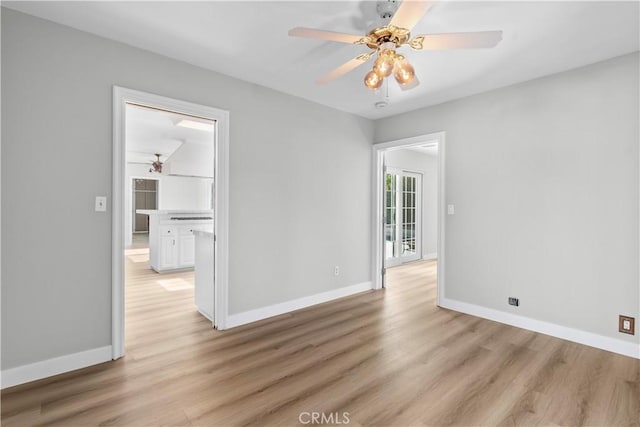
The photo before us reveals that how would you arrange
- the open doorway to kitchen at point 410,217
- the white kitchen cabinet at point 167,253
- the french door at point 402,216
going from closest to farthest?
the open doorway to kitchen at point 410,217
the white kitchen cabinet at point 167,253
the french door at point 402,216

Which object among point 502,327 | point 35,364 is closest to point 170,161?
point 35,364

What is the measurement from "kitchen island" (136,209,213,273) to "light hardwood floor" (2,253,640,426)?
2430 mm

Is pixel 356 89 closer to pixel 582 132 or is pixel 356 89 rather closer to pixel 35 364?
pixel 582 132

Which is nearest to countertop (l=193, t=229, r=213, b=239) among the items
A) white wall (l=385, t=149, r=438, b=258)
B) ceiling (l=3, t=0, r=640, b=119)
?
ceiling (l=3, t=0, r=640, b=119)

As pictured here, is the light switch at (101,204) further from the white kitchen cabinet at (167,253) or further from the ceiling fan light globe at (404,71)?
the white kitchen cabinet at (167,253)

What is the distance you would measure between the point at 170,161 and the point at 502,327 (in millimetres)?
7136

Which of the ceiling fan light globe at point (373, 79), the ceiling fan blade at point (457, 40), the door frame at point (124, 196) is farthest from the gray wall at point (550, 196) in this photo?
the door frame at point (124, 196)

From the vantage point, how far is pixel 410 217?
6977mm

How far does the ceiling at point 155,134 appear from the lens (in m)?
5.02

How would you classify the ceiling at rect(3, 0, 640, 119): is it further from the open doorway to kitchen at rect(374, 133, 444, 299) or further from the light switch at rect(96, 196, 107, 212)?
the open doorway to kitchen at rect(374, 133, 444, 299)

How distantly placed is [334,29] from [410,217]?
5.28 m

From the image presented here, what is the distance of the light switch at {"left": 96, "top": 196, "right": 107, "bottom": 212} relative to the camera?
2379mm

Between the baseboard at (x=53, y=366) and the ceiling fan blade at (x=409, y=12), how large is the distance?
3038 mm

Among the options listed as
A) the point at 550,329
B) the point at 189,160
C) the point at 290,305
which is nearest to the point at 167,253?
the point at 189,160
